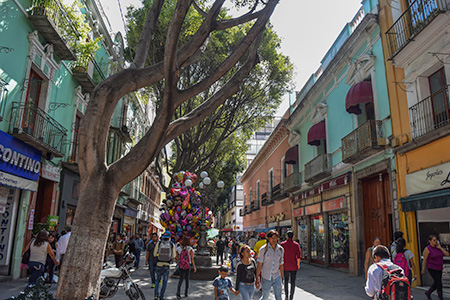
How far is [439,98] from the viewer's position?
9.70 m

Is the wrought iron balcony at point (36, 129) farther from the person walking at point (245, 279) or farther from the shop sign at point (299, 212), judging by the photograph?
the shop sign at point (299, 212)

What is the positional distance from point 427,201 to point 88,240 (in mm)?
8263

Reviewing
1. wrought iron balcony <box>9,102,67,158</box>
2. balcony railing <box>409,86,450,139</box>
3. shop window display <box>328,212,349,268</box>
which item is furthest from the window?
wrought iron balcony <box>9,102,67,158</box>

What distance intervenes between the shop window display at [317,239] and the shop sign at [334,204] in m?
1.14

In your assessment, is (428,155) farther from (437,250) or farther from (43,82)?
(43,82)

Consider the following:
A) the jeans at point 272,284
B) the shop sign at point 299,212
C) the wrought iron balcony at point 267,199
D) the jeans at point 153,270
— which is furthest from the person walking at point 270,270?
the wrought iron balcony at point 267,199

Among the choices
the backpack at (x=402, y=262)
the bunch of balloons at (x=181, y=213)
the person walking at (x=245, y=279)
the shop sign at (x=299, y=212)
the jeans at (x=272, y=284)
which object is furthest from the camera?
the shop sign at (x=299, y=212)

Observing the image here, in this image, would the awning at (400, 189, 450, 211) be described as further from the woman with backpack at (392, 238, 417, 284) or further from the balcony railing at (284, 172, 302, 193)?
the balcony railing at (284, 172, 302, 193)

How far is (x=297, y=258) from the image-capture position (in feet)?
27.0

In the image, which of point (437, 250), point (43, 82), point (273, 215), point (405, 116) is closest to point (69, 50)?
point (43, 82)

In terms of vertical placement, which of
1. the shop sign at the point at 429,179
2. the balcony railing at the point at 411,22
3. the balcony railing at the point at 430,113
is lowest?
the shop sign at the point at 429,179

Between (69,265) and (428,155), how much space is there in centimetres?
904

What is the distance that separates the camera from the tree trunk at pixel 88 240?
13.7ft

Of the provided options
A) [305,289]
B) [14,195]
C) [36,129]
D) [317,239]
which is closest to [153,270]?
[305,289]
